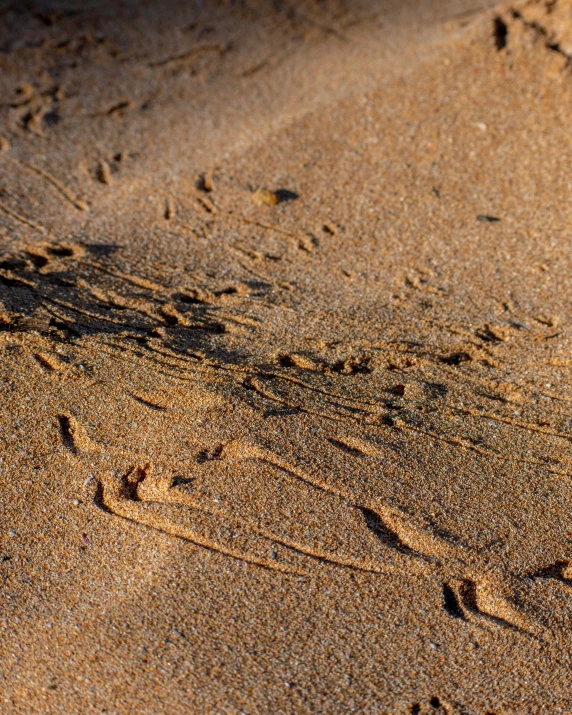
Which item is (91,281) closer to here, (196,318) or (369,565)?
(196,318)

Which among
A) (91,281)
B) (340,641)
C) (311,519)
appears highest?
(91,281)

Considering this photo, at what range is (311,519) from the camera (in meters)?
2.52

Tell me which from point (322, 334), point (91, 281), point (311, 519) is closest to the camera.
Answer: point (311, 519)

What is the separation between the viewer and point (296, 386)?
296 centimetres

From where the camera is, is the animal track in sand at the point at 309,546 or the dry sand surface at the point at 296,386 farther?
the animal track in sand at the point at 309,546

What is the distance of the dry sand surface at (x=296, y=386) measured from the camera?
7.27 feet

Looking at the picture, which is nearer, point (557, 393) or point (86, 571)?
point (86, 571)

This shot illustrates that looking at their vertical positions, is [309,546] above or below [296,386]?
below

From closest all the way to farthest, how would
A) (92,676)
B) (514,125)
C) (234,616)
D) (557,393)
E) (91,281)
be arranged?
(92,676)
(234,616)
(557,393)
(91,281)
(514,125)

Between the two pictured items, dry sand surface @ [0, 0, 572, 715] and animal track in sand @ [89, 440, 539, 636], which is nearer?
dry sand surface @ [0, 0, 572, 715]

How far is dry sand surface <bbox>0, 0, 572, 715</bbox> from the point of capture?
222cm

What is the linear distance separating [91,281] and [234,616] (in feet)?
6.22

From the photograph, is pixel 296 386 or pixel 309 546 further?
pixel 296 386

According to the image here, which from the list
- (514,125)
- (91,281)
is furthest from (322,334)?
(514,125)
